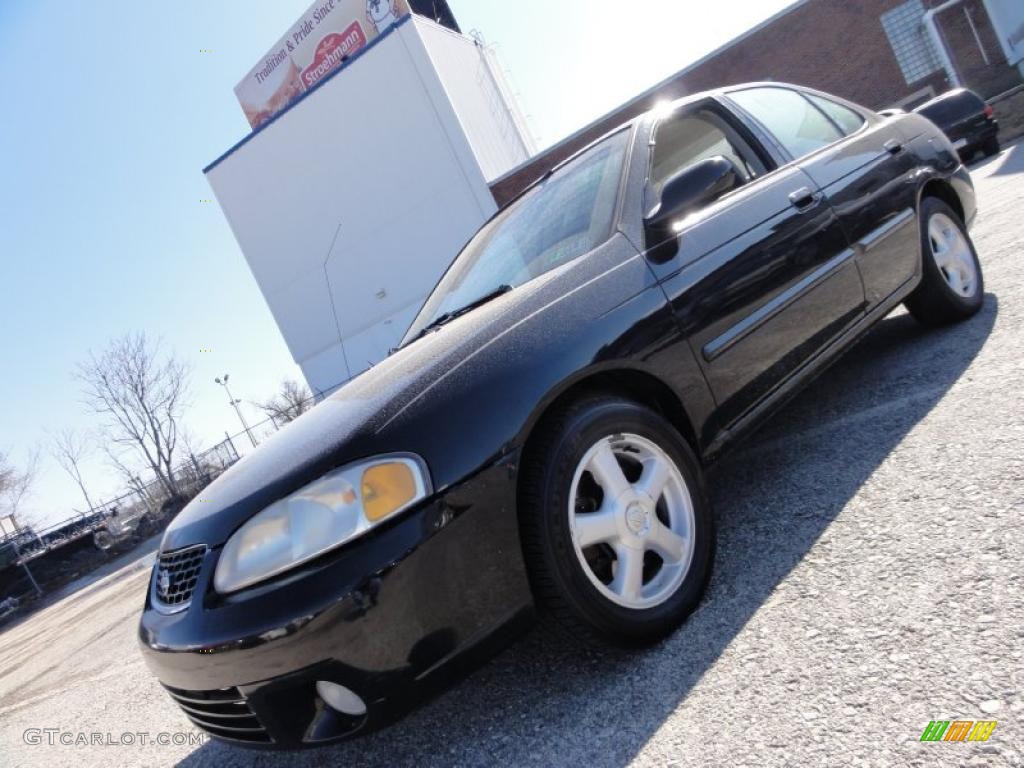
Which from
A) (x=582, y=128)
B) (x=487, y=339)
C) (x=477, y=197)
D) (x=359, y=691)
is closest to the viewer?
(x=359, y=691)

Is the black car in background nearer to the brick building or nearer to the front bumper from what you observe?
the front bumper

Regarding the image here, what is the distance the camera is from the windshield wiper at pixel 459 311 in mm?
2389

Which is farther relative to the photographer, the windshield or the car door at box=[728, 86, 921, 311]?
the car door at box=[728, 86, 921, 311]

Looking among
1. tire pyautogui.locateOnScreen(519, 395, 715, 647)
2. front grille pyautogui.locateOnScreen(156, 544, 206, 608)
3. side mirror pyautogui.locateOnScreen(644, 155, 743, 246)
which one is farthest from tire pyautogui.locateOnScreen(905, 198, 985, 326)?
front grille pyautogui.locateOnScreen(156, 544, 206, 608)

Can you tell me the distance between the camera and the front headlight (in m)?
1.51

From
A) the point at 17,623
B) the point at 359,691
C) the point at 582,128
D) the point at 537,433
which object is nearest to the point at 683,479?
the point at 537,433

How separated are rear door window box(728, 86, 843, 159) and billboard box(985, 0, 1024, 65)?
20826mm

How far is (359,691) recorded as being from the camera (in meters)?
1.50

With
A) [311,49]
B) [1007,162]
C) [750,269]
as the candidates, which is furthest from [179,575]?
[311,49]

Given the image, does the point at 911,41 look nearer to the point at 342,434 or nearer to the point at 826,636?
the point at 826,636

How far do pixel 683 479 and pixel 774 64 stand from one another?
22.1m

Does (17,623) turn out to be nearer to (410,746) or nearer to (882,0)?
(410,746)

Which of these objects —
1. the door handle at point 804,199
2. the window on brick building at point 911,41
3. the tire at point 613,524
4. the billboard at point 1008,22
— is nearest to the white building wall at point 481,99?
the window on brick building at point 911,41

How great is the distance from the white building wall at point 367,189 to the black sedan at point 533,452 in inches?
758
